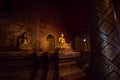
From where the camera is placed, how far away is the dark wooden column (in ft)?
2.37

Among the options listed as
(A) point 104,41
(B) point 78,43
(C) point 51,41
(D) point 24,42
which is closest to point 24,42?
(D) point 24,42

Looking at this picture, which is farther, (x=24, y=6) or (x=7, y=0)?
(x=24, y=6)

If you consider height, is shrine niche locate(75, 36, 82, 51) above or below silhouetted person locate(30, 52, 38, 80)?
above

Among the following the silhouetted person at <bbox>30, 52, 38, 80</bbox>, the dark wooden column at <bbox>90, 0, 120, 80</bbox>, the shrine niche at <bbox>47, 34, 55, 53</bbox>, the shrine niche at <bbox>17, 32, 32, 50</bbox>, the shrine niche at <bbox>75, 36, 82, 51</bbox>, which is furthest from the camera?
the shrine niche at <bbox>75, 36, 82, 51</bbox>

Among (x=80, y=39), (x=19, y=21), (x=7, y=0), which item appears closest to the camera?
(x=7, y=0)

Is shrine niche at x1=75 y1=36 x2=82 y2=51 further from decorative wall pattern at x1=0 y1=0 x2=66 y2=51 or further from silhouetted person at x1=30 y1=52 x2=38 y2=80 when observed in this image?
silhouetted person at x1=30 y1=52 x2=38 y2=80

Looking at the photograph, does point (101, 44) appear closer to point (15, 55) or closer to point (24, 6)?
point (15, 55)

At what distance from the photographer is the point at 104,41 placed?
762 mm

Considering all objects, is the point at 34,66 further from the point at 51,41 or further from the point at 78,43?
the point at 78,43

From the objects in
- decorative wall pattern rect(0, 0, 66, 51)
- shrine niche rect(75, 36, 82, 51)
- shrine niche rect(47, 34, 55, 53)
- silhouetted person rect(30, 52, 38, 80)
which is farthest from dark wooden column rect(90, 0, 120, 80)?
shrine niche rect(75, 36, 82, 51)

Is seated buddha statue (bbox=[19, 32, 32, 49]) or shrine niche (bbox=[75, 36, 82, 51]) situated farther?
shrine niche (bbox=[75, 36, 82, 51])

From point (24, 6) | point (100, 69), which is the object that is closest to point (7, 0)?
point (24, 6)

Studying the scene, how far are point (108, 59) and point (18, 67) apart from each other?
212 cm

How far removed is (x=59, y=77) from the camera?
256 cm
